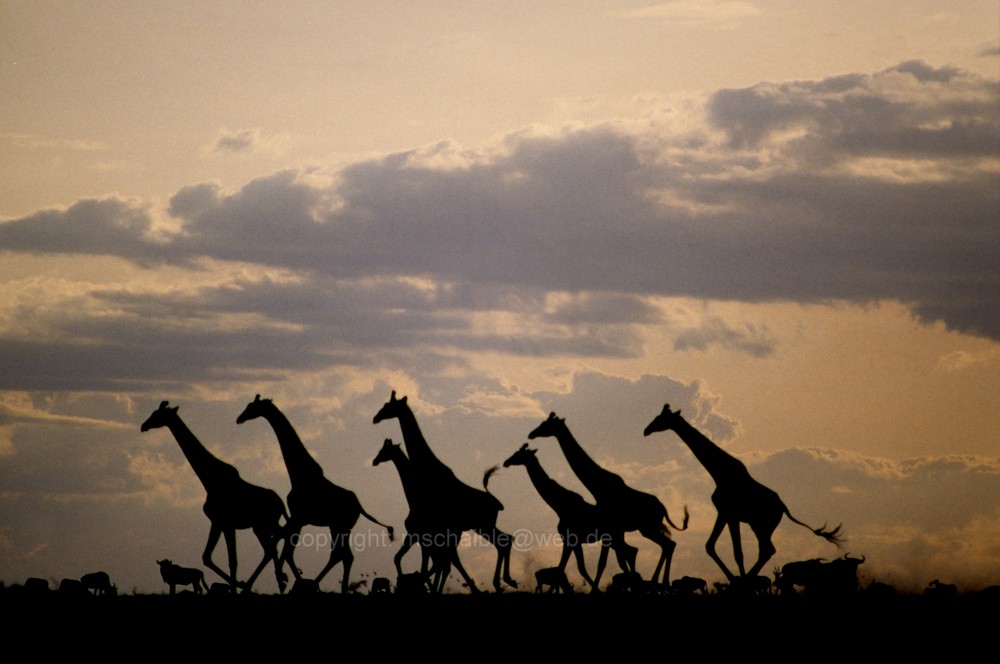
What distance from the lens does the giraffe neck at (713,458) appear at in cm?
2306

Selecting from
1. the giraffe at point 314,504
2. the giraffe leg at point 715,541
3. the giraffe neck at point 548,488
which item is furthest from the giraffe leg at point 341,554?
the giraffe leg at point 715,541

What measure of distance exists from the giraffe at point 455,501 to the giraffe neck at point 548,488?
3.33 ft

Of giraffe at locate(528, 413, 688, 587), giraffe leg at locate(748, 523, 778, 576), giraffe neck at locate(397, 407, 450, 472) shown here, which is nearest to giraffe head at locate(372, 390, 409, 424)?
giraffe neck at locate(397, 407, 450, 472)

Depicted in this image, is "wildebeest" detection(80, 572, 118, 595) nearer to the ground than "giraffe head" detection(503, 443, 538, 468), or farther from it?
nearer to the ground

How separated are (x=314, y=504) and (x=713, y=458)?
7070 mm

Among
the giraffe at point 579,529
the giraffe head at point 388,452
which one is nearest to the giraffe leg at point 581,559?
the giraffe at point 579,529

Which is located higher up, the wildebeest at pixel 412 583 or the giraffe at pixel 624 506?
the giraffe at pixel 624 506

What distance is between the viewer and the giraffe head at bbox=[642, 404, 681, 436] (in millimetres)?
24219

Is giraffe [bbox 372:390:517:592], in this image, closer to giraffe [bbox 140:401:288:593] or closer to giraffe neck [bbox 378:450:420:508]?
giraffe neck [bbox 378:450:420:508]

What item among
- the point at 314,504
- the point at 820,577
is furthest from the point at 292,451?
the point at 820,577

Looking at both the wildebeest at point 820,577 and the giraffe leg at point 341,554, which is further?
the giraffe leg at point 341,554

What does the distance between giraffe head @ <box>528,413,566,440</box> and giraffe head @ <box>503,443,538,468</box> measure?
1.08 ft

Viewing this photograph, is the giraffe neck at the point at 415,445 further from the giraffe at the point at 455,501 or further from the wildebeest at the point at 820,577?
the wildebeest at the point at 820,577

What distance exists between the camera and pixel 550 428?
25047mm
